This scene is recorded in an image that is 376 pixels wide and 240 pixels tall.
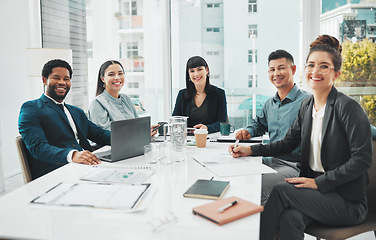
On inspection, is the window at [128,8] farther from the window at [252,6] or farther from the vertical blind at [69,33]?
the window at [252,6]

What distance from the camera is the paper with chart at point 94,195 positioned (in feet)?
4.12

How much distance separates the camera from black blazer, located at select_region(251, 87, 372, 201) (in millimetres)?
1575

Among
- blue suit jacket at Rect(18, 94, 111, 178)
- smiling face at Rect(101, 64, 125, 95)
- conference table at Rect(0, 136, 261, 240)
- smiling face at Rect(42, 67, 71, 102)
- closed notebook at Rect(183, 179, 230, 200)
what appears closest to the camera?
conference table at Rect(0, 136, 261, 240)

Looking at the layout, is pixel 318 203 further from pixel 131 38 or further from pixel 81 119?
pixel 131 38

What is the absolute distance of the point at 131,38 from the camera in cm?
434

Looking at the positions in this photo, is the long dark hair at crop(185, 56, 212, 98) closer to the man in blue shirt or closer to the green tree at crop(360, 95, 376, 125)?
the man in blue shirt

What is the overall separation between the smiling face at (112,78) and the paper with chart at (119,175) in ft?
4.68

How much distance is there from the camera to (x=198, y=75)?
10.5ft

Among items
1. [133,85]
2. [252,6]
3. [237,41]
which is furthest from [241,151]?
[133,85]

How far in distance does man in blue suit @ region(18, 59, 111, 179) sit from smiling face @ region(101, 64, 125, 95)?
21.3 inches

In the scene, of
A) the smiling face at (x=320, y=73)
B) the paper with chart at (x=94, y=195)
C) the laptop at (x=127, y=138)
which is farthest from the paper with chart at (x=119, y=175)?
the smiling face at (x=320, y=73)

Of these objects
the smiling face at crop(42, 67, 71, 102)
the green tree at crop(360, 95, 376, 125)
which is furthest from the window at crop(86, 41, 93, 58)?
the green tree at crop(360, 95, 376, 125)

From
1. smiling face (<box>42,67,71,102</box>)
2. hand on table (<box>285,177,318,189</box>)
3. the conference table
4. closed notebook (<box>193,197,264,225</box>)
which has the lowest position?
hand on table (<box>285,177,318,189</box>)

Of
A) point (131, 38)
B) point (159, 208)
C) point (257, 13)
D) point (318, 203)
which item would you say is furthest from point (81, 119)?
point (257, 13)
